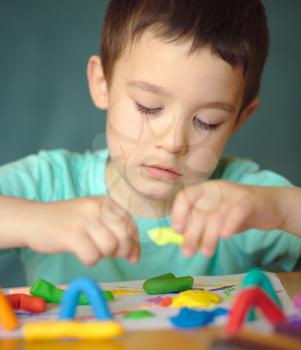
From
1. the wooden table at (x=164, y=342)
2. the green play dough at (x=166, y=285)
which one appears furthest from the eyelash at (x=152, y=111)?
the wooden table at (x=164, y=342)

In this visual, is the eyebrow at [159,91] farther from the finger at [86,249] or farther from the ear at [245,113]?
the finger at [86,249]

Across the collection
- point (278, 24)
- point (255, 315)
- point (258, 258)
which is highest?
point (278, 24)

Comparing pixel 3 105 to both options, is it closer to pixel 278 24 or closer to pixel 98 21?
pixel 98 21

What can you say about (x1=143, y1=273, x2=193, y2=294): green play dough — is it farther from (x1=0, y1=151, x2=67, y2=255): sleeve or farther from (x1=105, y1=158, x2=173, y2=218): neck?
(x1=0, y1=151, x2=67, y2=255): sleeve

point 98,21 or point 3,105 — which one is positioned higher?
point 98,21

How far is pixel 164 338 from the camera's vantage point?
42cm

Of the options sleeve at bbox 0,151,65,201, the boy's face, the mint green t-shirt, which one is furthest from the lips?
sleeve at bbox 0,151,65,201

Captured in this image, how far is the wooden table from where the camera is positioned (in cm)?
39

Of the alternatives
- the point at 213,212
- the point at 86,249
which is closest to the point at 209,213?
the point at 213,212

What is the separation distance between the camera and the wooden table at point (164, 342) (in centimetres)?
39

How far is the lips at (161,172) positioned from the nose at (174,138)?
0.13ft

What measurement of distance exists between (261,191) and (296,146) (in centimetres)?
52

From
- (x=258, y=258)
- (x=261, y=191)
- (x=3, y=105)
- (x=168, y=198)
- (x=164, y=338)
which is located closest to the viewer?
(x=164, y=338)

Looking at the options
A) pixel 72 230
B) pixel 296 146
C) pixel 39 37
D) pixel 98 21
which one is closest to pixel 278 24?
pixel 296 146
